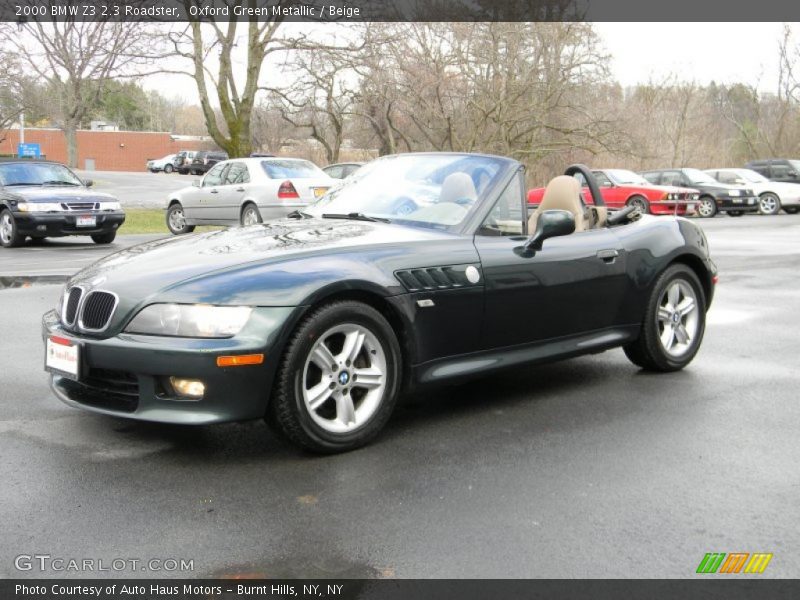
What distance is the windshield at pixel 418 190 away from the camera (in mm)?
5082

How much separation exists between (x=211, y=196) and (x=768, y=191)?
19477 mm

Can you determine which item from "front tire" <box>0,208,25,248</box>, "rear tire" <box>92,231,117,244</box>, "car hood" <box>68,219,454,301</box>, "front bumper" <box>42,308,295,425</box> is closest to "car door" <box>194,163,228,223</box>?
"rear tire" <box>92,231,117,244</box>

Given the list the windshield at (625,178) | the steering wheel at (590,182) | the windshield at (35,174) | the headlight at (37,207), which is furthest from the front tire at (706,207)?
the steering wheel at (590,182)

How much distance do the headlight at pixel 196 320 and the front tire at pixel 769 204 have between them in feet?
91.7

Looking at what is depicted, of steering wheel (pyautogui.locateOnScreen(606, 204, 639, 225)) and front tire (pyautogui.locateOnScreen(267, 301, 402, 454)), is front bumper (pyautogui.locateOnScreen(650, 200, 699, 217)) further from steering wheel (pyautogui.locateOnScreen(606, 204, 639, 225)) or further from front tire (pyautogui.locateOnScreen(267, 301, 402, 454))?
front tire (pyautogui.locateOnScreen(267, 301, 402, 454))

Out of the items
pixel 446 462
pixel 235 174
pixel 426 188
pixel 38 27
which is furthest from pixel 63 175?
pixel 38 27

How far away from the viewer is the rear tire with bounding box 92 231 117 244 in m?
15.7

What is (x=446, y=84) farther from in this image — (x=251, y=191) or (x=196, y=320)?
(x=196, y=320)

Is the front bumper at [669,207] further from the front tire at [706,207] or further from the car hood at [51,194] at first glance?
the car hood at [51,194]

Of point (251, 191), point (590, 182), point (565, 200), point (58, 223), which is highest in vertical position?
point (590, 182)

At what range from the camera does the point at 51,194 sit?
1502 cm

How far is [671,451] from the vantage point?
437cm

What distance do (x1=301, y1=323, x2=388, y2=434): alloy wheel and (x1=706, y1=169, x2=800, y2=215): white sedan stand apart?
1055 inches

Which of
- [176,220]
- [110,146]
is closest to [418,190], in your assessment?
[176,220]
